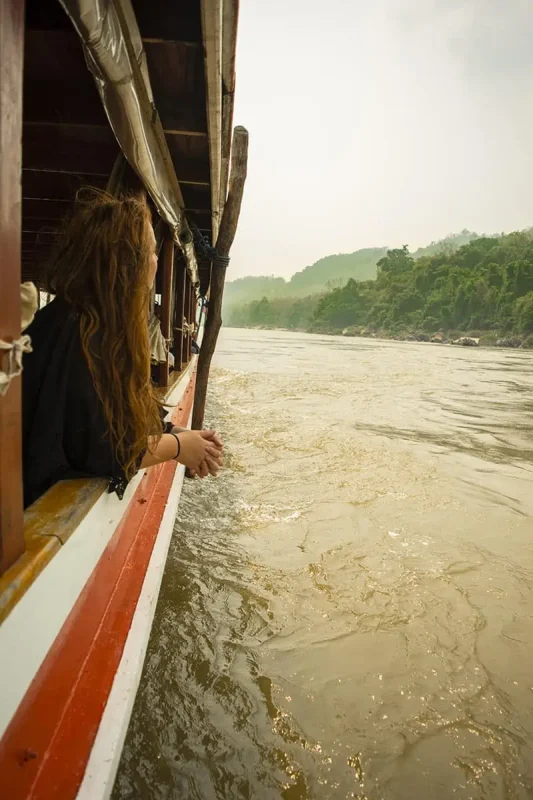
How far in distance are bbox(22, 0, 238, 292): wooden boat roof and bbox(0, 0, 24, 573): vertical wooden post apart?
54cm

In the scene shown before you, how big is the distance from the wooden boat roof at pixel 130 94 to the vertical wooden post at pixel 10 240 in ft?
1.76

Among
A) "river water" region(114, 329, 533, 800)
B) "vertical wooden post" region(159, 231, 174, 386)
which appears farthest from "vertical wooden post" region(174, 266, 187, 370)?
"river water" region(114, 329, 533, 800)

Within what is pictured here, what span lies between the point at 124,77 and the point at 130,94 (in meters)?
0.13

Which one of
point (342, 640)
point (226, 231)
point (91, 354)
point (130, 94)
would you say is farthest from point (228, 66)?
point (342, 640)

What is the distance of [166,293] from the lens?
4.95m

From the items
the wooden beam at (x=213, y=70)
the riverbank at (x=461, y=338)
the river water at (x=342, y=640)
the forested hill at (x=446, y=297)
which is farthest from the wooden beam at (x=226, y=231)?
the forested hill at (x=446, y=297)

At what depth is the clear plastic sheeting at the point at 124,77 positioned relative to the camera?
4.52 feet

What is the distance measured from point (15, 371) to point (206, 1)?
4.95 ft

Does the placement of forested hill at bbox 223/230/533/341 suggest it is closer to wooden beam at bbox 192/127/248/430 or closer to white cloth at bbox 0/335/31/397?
wooden beam at bbox 192/127/248/430

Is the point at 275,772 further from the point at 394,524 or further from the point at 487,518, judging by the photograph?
the point at 487,518

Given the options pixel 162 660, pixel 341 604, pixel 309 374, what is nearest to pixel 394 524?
pixel 341 604

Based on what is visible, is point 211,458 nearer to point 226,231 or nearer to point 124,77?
point 124,77

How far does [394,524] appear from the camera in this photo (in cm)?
453

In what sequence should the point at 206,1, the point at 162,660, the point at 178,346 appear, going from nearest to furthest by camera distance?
the point at 206,1 → the point at 162,660 → the point at 178,346
